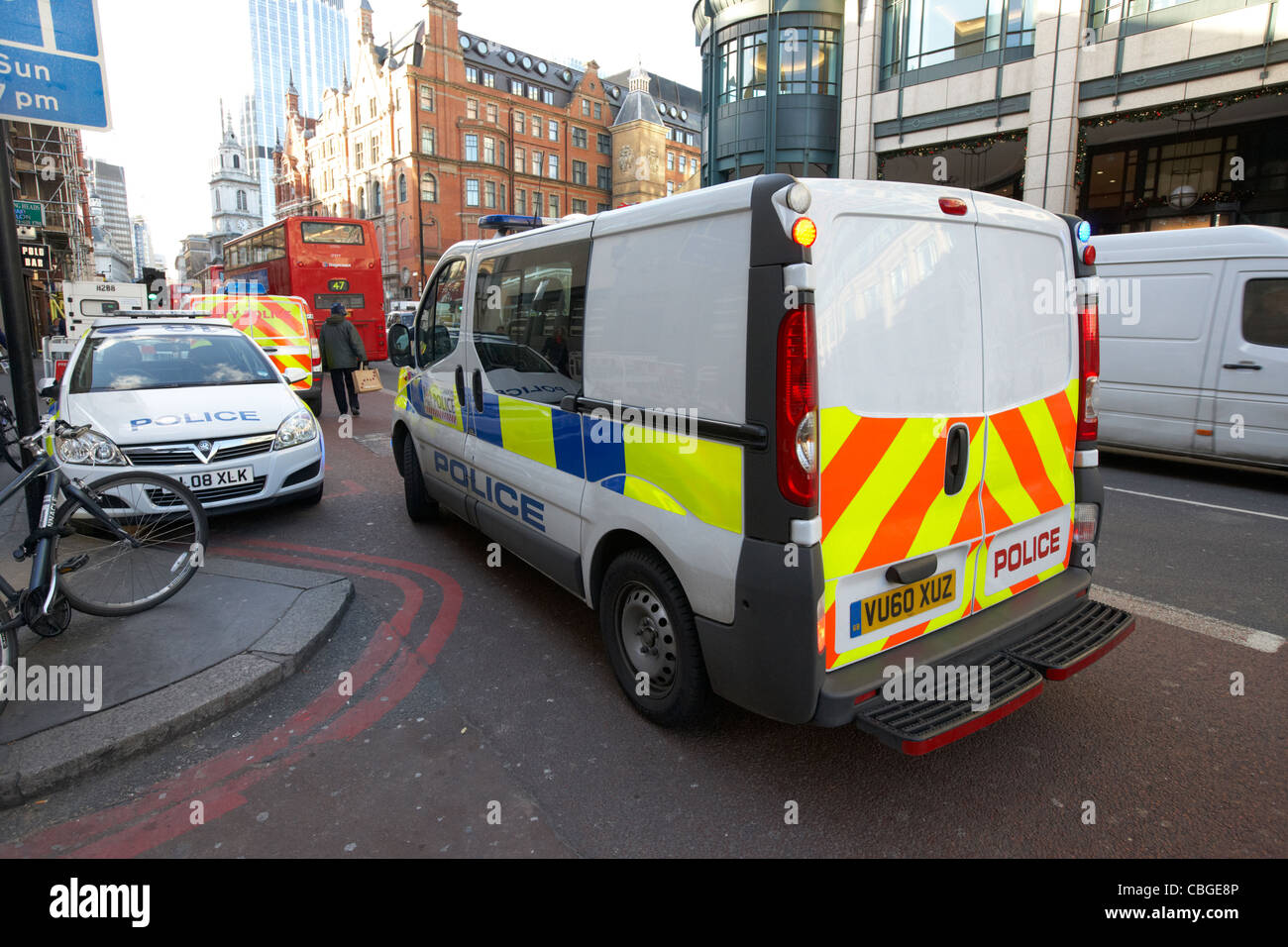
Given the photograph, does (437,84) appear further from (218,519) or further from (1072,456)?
(1072,456)

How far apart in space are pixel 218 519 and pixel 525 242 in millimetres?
4070

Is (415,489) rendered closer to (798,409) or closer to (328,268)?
(798,409)

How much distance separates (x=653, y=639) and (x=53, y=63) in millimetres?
4335

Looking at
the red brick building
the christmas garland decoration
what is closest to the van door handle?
the christmas garland decoration

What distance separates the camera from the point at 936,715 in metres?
2.48

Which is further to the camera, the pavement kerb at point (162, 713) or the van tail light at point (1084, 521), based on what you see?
the van tail light at point (1084, 521)

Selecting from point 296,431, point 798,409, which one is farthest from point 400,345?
point 798,409

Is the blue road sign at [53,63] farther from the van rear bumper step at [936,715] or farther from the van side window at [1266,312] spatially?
the van side window at [1266,312]

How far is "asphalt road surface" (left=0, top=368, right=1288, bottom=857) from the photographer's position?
2508 millimetres

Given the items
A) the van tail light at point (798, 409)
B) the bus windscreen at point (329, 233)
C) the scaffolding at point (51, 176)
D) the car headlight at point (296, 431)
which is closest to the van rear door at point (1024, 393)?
the van tail light at point (798, 409)

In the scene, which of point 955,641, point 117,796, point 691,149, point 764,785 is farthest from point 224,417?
point 691,149

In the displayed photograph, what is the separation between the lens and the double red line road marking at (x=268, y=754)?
2.55 metres

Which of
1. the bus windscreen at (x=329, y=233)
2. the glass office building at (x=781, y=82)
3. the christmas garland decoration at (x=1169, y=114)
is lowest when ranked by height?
the bus windscreen at (x=329, y=233)

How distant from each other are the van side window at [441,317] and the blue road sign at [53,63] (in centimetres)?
204
